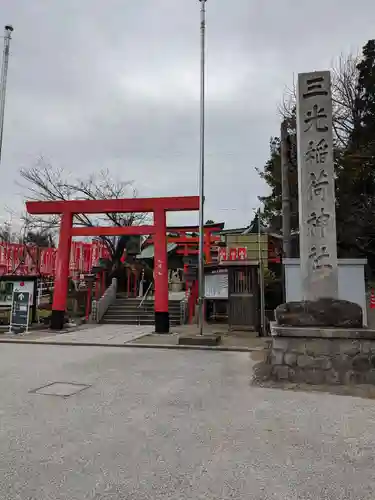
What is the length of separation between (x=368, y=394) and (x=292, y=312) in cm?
170

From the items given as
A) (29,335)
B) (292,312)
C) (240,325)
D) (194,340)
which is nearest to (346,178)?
(240,325)

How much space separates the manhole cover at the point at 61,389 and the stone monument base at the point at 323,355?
3188 millimetres

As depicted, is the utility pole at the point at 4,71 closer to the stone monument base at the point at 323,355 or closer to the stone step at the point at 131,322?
the stone step at the point at 131,322

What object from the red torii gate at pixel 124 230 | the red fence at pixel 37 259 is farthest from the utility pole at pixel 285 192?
the red fence at pixel 37 259

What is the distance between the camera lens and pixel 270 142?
836 inches

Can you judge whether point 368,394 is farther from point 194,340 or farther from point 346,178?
point 346,178

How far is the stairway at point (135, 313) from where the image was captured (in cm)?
1782

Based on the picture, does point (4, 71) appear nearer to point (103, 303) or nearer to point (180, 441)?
point (103, 303)

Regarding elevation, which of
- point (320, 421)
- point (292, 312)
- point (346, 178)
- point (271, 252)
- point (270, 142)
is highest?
point (270, 142)

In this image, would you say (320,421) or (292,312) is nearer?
(320,421)

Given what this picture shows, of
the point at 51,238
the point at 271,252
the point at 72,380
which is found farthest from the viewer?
the point at 51,238

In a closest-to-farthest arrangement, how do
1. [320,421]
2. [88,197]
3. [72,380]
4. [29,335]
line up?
[320,421], [72,380], [29,335], [88,197]

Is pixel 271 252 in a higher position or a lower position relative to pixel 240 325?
higher

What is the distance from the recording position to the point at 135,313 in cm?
1847
